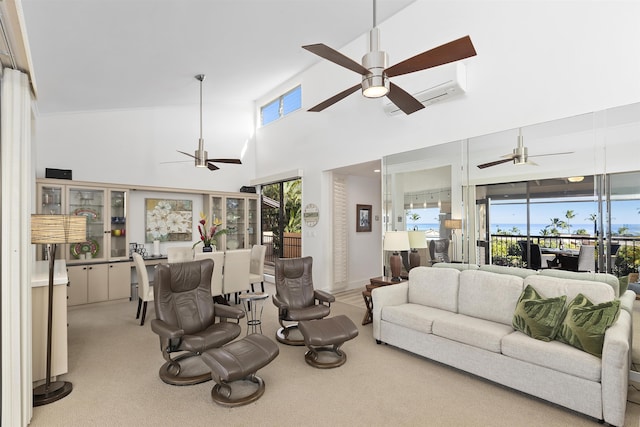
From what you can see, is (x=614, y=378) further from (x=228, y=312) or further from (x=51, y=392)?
(x=51, y=392)

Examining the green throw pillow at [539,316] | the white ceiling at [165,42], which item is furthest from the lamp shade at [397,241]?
the white ceiling at [165,42]

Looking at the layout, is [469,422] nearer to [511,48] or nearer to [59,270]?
[511,48]

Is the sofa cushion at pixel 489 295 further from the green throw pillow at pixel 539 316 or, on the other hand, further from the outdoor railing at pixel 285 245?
the outdoor railing at pixel 285 245

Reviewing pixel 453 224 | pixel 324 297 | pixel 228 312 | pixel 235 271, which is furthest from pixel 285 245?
pixel 228 312

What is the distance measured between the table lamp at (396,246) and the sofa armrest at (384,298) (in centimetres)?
53

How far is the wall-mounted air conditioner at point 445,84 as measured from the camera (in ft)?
13.0

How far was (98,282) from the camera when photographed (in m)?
5.55

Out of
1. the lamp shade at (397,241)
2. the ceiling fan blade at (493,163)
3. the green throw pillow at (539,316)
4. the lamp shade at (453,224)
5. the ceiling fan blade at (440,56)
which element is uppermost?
the ceiling fan blade at (440,56)

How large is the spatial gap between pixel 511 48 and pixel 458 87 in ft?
2.09

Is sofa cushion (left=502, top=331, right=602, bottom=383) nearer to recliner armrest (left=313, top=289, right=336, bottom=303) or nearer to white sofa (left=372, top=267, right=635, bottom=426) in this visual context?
white sofa (left=372, top=267, right=635, bottom=426)

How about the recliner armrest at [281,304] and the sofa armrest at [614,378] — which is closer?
the sofa armrest at [614,378]

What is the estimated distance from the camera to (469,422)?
2350 mm

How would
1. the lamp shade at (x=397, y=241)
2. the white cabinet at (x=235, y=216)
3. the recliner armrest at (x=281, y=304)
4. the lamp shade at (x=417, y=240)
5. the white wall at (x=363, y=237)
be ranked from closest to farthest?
the recliner armrest at (x=281, y=304) → the lamp shade at (x=397, y=241) → the lamp shade at (x=417, y=240) → the white wall at (x=363, y=237) → the white cabinet at (x=235, y=216)

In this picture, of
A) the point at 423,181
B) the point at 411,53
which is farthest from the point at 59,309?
the point at 411,53
